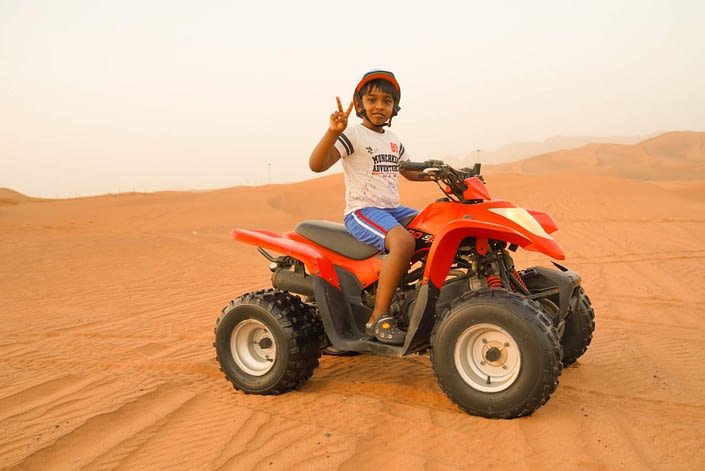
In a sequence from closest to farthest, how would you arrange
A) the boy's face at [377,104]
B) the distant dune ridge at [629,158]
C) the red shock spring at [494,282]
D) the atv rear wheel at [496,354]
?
the atv rear wheel at [496,354] < the red shock spring at [494,282] < the boy's face at [377,104] < the distant dune ridge at [629,158]

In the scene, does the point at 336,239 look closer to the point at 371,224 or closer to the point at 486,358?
the point at 371,224

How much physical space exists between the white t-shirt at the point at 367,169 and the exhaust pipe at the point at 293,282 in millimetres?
674

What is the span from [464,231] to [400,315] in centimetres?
93

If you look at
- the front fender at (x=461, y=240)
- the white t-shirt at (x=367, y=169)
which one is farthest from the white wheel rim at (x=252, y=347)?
the front fender at (x=461, y=240)

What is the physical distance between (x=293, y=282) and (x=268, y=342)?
1.74 feet

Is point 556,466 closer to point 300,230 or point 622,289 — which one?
point 300,230

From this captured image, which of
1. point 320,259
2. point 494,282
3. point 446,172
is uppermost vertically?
point 446,172

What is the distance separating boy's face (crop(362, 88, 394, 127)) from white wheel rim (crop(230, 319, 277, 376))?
1.89 m

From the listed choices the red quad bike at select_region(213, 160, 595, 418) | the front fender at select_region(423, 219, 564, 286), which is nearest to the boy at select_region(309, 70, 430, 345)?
the red quad bike at select_region(213, 160, 595, 418)

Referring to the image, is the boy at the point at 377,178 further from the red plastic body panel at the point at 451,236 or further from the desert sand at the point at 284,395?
the desert sand at the point at 284,395

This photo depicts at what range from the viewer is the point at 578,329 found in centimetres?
496

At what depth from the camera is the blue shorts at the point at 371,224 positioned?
446 cm

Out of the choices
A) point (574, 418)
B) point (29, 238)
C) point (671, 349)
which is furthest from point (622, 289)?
point (29, 238)

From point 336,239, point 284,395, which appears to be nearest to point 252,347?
point 284,395
